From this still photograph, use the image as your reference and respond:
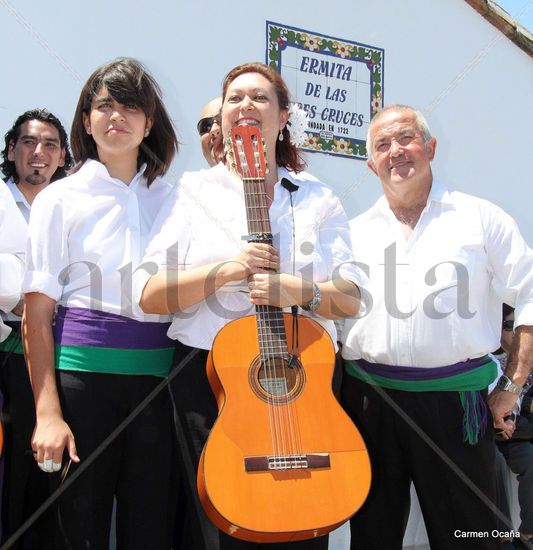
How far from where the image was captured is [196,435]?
199 centimetres

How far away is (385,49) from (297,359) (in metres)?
4.07

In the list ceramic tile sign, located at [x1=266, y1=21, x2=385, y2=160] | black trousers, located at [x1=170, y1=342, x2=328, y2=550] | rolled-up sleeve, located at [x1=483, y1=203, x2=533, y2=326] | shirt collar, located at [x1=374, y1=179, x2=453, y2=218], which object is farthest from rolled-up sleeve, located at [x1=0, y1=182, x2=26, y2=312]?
ceramic tile sign, located at [x1=266, y1=21, x2=385, y2=160]

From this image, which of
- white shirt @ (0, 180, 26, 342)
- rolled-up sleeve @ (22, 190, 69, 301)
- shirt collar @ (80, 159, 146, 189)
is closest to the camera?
rolled-up sleeve @ (22, 190, 69, 301)

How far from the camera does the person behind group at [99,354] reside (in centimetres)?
196

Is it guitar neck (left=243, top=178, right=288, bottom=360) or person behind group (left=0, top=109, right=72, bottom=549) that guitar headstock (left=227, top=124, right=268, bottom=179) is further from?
person behind group (left=0, top=109, right=72, bottom=549)

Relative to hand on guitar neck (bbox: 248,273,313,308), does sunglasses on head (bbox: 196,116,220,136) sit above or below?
above

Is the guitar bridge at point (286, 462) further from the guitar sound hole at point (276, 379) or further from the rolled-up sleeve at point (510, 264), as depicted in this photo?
the rolled-up sleeve at point (510, 264)

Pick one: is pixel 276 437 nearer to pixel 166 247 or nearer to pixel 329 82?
pixel 166 247

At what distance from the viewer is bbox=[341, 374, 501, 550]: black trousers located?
225 centimetres

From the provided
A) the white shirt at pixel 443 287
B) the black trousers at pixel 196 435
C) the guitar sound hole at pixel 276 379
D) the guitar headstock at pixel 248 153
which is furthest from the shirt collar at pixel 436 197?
the black trousers at pixel 196 435

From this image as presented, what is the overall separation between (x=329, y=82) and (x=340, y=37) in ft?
1.26

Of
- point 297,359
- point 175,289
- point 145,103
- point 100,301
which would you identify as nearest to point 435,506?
point 297,359

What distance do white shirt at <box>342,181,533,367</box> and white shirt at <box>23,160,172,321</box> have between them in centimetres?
81

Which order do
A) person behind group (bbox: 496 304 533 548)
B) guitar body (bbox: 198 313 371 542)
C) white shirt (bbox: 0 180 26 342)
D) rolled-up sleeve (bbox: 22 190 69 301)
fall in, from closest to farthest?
1. guitar body (bbox: 198 313 371 542)
2. rolled-up sleeve (bbox: 22 190 69 301)
3. white shirt (bbox: 0 180 26 342)
4. person behind group (bbox: 496 304 533 548)
